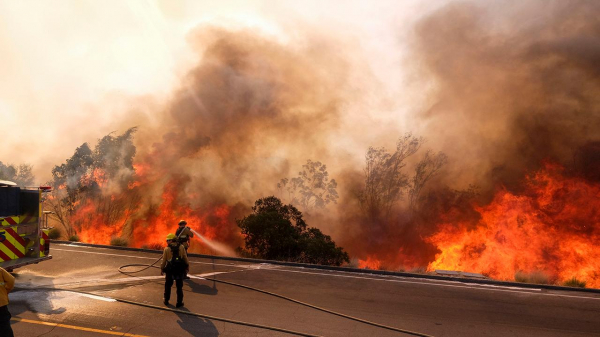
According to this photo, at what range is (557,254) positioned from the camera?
661 inches

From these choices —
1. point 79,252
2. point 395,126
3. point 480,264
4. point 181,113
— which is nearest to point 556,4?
point 395,126

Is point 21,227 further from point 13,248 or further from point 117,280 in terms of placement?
point 117,280

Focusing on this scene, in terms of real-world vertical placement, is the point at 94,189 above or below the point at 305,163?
below

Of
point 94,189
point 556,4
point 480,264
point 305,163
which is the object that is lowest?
point 480,264

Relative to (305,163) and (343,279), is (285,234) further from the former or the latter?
(305,163)

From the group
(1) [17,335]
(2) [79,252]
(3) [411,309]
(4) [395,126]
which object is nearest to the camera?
(1) [17,335]

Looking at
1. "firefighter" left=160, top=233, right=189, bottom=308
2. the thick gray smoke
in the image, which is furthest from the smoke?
"firefighter" left=160, top=233, right=189, bottom=308

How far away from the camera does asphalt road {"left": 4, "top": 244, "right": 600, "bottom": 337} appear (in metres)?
6.21

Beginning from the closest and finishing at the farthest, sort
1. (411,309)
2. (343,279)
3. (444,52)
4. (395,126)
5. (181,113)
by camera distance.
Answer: (411,309), (343,279), (395,126), (444,52), (181,113)

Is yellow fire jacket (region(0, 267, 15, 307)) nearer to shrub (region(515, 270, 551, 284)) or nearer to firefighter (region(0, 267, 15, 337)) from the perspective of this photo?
firefighter (region(0, 267, 15, 337))

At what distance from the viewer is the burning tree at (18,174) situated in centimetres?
2704

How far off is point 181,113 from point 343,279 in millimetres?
25516

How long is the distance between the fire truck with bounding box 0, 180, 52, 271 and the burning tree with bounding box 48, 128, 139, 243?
596 inches

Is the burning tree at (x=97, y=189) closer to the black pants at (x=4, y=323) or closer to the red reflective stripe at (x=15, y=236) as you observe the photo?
the red reflective stripe at (x=15, y=236)
